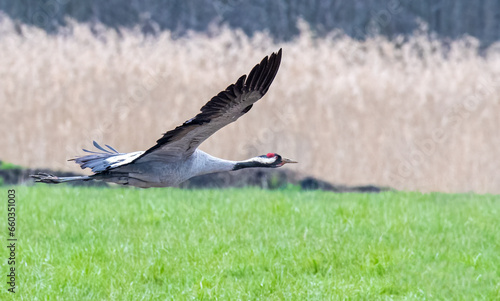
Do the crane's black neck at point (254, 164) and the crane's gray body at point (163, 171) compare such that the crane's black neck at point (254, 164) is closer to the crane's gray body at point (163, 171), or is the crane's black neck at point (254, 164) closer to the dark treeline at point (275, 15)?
the crane's gray body at point (163, 171)

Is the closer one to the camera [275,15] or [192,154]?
[192,154]

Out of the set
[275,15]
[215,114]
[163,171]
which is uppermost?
[275,15]

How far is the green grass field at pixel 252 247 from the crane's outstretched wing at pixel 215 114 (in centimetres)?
253

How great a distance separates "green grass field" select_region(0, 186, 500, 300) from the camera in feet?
17.7

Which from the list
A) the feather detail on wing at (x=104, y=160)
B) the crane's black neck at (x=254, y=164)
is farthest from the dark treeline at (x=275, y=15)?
the crane's black neck at (x=254, y=164)

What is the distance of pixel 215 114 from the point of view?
2836 mm

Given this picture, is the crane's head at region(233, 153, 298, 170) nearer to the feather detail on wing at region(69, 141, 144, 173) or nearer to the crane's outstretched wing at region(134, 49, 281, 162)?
the crane's outstretched wing at region(134, 49, 281, 162)

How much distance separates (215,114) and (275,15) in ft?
26.5

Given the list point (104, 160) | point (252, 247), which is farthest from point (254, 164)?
point (252, 247)

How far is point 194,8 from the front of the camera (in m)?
10.6

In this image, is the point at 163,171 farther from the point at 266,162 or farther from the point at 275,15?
the point at 275,15

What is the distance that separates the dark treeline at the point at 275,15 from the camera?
33.7 ft

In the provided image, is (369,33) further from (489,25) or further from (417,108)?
(489,25)

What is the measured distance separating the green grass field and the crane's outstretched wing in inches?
99.6
